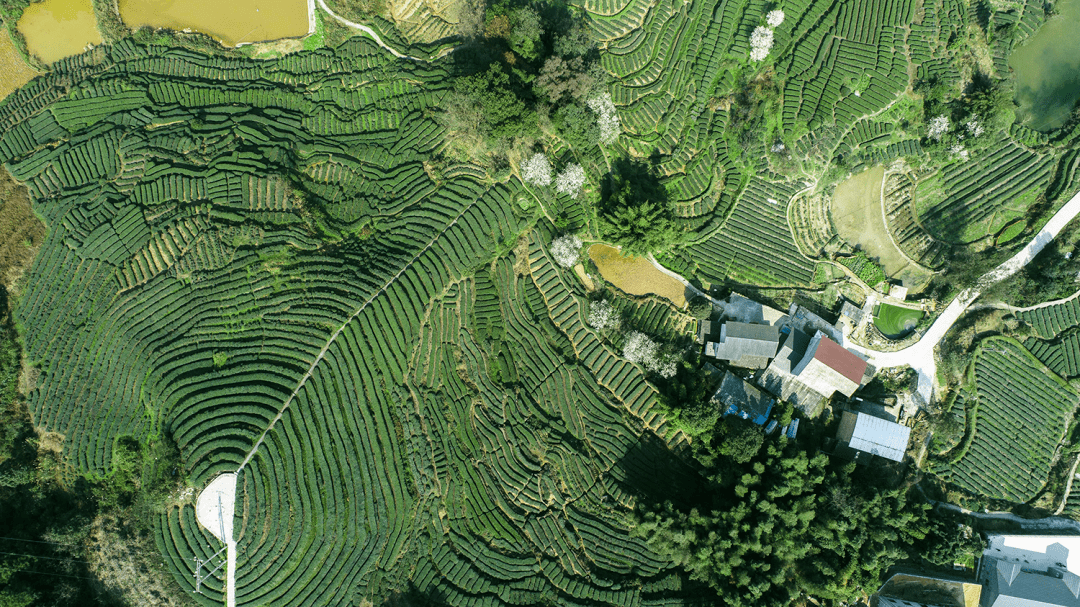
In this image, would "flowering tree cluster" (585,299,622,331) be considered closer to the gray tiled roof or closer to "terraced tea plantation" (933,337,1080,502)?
"terraced tea plantation" (933,337,1080,502)

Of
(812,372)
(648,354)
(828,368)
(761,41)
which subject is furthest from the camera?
(761,41)

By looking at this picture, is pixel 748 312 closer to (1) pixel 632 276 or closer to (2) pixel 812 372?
(2) pixel 812 372

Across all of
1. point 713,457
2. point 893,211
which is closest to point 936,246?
point 893,211

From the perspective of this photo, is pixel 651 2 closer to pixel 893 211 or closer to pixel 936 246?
pixel 893 211

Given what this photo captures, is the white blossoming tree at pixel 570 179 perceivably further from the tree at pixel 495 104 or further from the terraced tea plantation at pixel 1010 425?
the terraced tea plantation at pixel 1010 425

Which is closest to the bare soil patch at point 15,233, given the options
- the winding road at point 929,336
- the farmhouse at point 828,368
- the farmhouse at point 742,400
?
the winding road at point 929,336

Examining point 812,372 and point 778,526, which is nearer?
point 778,526

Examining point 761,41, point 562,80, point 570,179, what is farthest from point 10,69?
point 761,41
